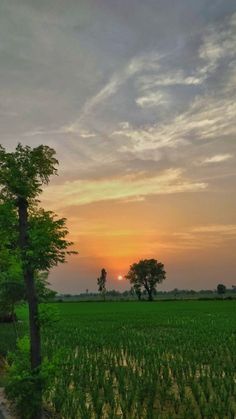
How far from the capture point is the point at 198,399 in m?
10.5

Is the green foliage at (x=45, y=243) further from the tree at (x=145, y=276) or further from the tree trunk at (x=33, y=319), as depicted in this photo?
the tree at (x=145, y=276)

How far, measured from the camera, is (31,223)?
31.8 feet

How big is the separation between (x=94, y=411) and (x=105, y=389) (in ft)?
6.58

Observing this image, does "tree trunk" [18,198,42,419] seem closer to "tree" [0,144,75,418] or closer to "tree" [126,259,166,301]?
"tree" [0,144,75,418]

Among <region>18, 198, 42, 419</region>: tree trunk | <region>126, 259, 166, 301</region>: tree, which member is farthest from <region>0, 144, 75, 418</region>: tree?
<region>126, 259, 166, 301</region>: tree

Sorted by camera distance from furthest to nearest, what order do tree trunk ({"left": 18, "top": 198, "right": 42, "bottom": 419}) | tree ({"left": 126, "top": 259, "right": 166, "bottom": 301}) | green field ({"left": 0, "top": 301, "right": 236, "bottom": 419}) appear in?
tree ({"left": 126, "top": 259, "right": 166, "bottom": 301})
green field ({"left": 0, "top": 301, "right": 236, "bottom": 419})
tree trunk ({"left": 18, "top": 198, "right": 42, "bottom": 419})

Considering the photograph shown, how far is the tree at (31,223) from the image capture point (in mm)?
9078

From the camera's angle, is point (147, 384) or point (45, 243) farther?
point (147, 384)

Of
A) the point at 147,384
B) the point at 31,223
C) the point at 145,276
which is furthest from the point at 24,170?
the point at 145,276

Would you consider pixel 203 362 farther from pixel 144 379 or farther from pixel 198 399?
pixel 198 399

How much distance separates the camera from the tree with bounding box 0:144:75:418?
29.8 ft

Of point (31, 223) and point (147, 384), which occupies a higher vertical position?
point (31, 223)

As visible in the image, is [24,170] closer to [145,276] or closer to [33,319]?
[33,319]

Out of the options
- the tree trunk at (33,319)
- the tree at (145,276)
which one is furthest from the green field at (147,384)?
the tree at (145,276)
